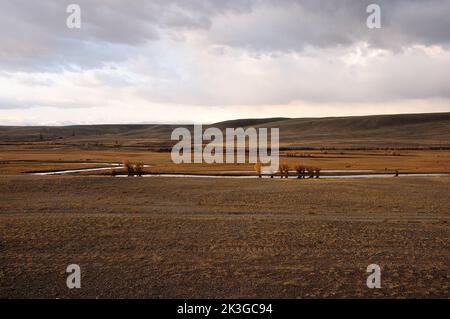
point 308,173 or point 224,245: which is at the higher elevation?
point 308,173

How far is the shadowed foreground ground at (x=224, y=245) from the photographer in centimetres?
909

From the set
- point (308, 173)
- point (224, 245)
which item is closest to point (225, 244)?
point (224, 245)

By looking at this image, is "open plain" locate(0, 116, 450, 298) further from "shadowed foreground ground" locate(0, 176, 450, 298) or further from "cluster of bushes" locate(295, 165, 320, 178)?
"cluster of bushes" locate(295, 165, 320, 178)

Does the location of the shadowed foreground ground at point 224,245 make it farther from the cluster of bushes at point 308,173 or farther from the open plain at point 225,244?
the cluster of bushes at point 308,173

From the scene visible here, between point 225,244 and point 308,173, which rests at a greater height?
point 308,173

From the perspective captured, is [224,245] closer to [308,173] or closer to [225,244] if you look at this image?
[225,244]

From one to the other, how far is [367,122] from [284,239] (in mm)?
166112

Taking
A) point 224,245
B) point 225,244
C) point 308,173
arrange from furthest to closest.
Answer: point 308,173 < point 225,244 < point 224,245

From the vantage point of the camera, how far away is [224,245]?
12258 millimetres

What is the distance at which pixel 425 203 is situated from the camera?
21109 millimetres

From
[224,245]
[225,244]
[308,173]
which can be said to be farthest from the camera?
[308,173]

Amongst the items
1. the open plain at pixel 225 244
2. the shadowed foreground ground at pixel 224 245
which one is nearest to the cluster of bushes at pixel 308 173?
the open plain at pixel 225 244

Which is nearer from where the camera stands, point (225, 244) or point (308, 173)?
point (225, 244)
